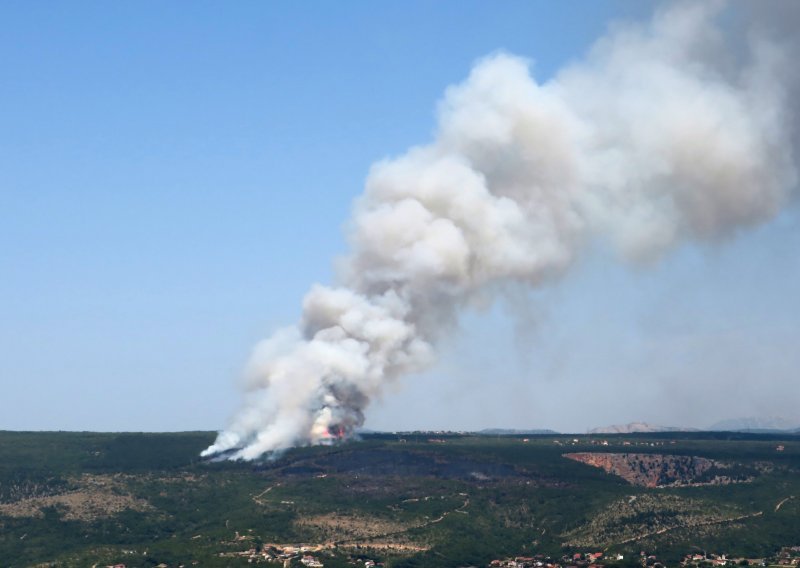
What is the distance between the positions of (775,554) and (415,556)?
48183 millimetres

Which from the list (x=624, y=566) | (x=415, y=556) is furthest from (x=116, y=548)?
(x=624, y=566)

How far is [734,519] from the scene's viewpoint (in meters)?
197

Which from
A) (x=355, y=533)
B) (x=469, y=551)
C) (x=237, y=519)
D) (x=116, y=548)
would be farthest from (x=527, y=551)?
(x=116, y=548)

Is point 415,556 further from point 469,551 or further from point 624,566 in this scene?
point 624,566

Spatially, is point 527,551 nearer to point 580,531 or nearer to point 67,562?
point 580,531

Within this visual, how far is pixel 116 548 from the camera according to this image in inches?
7018

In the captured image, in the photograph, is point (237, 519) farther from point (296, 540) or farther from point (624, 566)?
point (624, 566)

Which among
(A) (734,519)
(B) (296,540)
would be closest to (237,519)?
(B) (296,540)

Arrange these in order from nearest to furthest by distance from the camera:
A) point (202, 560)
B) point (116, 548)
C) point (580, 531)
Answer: point (202, 560) < point (116, 548) < point (580, 531)

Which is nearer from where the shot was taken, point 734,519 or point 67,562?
point 67,562

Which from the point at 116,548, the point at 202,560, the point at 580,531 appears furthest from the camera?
the point at 580,531

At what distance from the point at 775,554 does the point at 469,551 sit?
40457 mm

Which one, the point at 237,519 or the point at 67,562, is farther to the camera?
the point at 237,519

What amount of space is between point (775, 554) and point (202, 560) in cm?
7497
